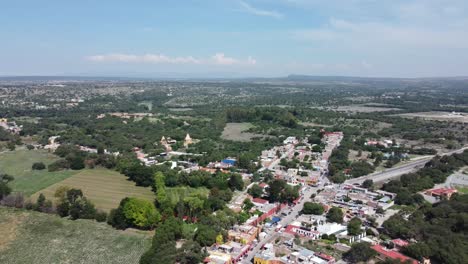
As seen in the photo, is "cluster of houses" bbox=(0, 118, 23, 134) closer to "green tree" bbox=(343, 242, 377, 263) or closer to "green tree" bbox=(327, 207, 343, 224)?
"green tree" bbox=(327, 207, 343, 224)

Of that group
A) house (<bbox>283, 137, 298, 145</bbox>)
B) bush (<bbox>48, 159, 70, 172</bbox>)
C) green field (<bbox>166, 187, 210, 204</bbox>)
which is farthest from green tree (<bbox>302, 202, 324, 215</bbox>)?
house (<bbox>283, 137, 298, 145</bbox>)

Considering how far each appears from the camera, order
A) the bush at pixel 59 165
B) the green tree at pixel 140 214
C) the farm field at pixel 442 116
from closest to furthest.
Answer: the green tree at pixel 140 214 < the bush at pixel 59 165 < the farm field at pixel 442 116

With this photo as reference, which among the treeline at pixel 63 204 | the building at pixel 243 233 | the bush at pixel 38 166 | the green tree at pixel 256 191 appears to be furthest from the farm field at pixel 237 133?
the building at pixel 243 233

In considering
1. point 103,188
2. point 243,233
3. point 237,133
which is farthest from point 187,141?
point 243,233

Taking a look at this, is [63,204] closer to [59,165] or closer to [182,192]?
[182,192]

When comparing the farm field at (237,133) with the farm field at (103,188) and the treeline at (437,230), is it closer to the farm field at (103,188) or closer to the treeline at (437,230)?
the farm field at (103,188)

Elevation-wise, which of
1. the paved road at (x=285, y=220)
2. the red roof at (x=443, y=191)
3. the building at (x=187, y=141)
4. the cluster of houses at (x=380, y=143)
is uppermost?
the building at (x=187, y=141)

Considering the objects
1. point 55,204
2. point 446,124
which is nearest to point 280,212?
point 55,204
